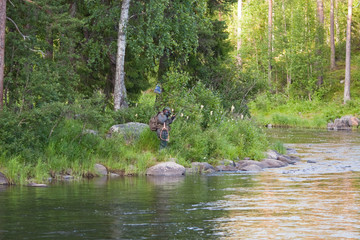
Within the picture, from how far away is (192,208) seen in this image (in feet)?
46.1

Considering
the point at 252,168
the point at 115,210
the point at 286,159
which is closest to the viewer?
the point at 115,210

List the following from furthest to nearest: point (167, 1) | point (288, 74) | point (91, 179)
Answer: point (288, 74) → point (167, 1) → point (91, 179)

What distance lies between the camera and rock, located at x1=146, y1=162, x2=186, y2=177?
2088cm

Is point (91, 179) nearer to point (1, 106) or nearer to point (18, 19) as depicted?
point (1, 106)

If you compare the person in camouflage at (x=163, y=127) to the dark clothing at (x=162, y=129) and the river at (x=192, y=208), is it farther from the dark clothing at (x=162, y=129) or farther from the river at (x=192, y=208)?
the river at (x=192, y=208)

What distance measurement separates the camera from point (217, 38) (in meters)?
32.8

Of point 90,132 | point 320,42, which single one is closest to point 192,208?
point 90,132

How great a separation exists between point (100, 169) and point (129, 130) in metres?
2.94

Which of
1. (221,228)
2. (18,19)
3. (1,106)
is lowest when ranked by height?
(221,228)

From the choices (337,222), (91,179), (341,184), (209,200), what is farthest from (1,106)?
(337,222)

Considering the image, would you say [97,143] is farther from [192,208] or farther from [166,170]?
[192,208]

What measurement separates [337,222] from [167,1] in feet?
50.5

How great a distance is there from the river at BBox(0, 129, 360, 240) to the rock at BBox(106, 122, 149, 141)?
3.26 meters

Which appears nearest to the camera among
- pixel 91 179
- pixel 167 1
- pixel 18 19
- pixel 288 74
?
pixel 91 179
